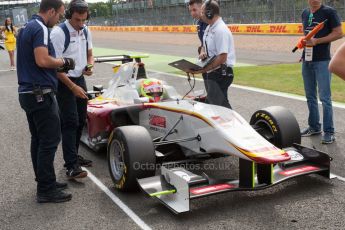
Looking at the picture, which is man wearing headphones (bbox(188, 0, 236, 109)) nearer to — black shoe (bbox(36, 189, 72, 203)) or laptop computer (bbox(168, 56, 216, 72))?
laptop computer (bbox(168, 56, 216, 72))

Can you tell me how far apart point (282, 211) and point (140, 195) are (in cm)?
138

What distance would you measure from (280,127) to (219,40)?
3.97ft

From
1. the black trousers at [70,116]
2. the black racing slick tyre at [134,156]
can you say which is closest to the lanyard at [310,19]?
the black racing slick tyre at [134,156]

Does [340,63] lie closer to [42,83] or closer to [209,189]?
[209,189]

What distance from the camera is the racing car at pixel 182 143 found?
4.09 meters

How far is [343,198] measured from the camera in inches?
169

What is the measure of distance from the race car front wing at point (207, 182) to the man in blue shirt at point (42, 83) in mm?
926

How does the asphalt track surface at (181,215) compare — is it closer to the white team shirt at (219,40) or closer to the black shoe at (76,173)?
the black shoe at (76,173)

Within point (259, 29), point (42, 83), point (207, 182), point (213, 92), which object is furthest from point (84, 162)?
point (259, 29)

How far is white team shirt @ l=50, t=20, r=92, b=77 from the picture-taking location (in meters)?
4.77

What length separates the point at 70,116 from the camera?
4938 millimetres

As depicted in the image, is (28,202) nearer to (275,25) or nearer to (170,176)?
(170,176)

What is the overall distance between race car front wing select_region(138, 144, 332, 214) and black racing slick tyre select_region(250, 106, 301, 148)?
1.99 feet

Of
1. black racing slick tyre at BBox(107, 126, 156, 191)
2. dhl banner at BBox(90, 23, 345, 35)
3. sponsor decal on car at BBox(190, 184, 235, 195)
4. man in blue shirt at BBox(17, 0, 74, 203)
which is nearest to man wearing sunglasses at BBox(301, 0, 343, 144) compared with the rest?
sponsor decal on car at BBox(190, 184, 235, 195)
